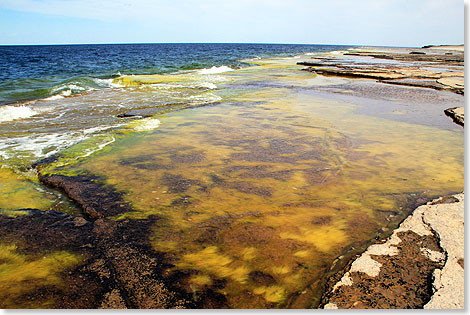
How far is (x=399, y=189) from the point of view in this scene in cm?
363

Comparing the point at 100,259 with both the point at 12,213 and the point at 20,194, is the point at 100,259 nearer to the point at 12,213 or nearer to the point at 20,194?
the point at 12,213

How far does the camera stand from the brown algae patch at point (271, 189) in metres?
2.31

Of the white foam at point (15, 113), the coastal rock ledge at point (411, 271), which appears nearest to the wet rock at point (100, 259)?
the coastal rock ledge at point (411, 271)

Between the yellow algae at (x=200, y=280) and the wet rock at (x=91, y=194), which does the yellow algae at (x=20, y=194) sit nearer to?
the wet rock at (x=91, y=194)

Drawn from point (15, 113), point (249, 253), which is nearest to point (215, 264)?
point (249, 253)

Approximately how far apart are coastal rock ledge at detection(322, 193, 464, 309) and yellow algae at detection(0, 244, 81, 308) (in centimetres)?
203

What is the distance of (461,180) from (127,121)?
7122 mm

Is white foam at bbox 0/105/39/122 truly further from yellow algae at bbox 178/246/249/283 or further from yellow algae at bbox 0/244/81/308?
yellow algae at bbox 178/246/249/283

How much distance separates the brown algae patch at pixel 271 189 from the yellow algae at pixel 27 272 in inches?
31.2

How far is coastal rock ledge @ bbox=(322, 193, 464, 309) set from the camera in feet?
6.23

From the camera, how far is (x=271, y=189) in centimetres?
366

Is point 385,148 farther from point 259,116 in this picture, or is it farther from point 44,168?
point 44,168

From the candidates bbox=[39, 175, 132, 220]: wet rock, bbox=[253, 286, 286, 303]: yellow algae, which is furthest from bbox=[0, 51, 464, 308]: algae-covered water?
bbox=[39, 175, 132, 220]: wet rock

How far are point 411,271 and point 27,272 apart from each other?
3021 mm
